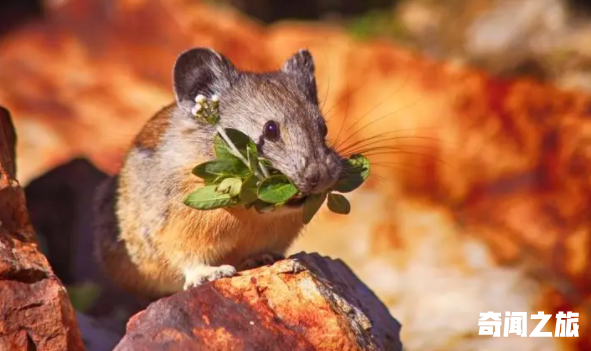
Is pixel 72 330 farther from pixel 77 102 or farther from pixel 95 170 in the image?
pixel 77 102

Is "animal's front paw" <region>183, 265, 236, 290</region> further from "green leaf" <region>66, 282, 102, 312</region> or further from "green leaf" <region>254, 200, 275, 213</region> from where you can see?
"green leaf" <region>66, 282, 102, 312</region>

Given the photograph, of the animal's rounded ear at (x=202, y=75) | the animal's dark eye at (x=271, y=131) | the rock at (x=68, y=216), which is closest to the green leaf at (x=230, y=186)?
the animal's dark eye at (x=271, y=131)

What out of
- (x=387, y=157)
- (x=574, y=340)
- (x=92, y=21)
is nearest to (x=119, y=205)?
(x=574, y=340)

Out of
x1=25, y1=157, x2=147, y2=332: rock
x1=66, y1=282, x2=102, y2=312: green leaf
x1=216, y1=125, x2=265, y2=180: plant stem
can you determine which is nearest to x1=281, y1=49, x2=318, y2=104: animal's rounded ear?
x1=216, y1=125, x2=265, y2=180: plant stem

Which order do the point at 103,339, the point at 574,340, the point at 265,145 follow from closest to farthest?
the point at 265,145
the point at 103,339
the point at 574,340

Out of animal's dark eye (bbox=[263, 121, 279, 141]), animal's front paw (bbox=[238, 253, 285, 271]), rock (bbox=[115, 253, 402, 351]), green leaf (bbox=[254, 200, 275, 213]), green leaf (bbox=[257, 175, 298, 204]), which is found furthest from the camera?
animal's front paw (bbox=[238, 253, 285, 271])

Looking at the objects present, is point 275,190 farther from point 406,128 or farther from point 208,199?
point 406,128

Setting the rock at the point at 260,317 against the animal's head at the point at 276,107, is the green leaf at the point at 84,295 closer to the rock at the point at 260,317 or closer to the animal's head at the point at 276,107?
the animal's head at the point at 276,107
